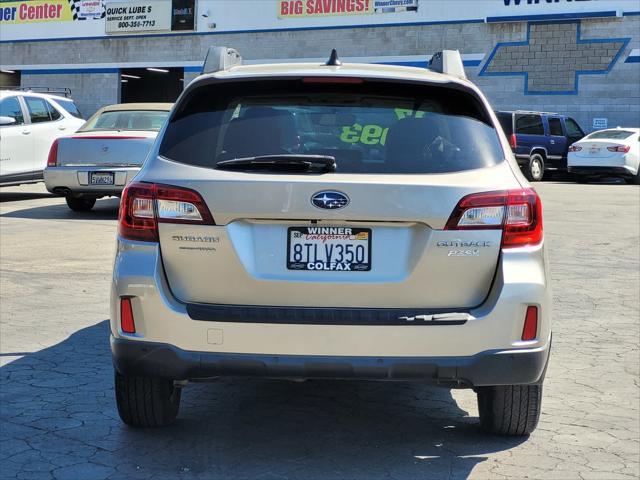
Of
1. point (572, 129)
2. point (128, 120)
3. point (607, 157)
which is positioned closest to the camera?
point (128, 120)

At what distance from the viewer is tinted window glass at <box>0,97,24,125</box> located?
1623 centimetres

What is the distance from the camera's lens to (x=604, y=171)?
24.0 m

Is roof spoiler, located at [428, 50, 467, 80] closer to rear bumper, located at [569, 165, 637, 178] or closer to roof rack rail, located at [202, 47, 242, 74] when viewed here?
roof rack rail, located at [202, 47, 242, 74]

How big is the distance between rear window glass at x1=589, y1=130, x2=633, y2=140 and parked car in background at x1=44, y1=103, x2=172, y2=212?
14068 millimetres

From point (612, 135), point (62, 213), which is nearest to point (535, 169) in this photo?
point (612, 135)

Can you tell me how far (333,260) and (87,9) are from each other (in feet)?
131

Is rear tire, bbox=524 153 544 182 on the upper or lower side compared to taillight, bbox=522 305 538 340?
lower

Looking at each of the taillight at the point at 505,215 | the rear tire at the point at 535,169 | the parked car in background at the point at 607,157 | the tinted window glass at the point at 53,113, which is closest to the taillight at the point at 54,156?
the tinted window glass at the point at 53,113

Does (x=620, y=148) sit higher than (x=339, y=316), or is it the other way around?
(x=339, y=316)

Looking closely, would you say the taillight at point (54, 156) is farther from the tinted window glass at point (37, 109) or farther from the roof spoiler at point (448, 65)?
the roof spoiler at point (448, 65)

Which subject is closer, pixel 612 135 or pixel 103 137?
pixel 103 137

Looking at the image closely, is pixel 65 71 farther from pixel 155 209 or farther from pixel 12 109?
pixel 155 209

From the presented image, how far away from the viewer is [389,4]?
35.2 m

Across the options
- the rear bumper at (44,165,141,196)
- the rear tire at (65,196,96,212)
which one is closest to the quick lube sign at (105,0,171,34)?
the rear tire at (65,196,96,212)
